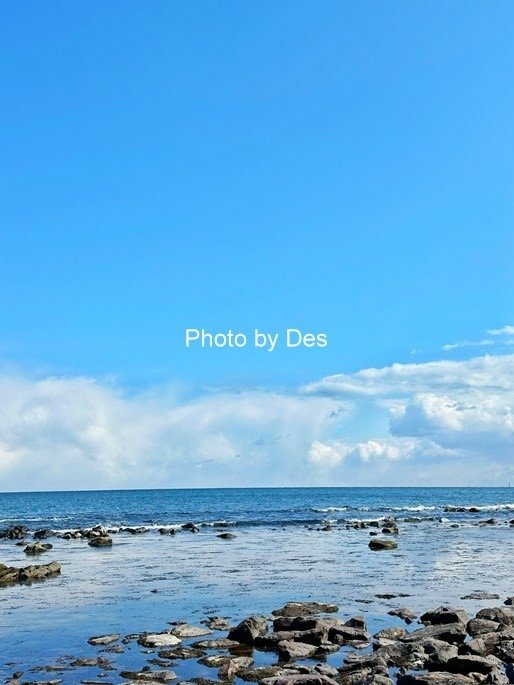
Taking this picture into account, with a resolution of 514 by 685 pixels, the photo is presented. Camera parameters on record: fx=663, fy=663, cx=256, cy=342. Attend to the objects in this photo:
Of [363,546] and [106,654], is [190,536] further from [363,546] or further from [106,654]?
[106,654]

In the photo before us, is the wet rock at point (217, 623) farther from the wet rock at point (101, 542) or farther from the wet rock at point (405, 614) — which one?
the wet rock at point (101, 542)

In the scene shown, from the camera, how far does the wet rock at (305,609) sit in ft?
70.4

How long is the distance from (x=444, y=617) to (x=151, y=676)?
31.0 ft

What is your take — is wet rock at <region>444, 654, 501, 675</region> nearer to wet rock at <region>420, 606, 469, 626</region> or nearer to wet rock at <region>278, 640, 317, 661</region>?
wet rock at <region>278, 640, 317, 661</region>

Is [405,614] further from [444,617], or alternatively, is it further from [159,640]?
[159,640]

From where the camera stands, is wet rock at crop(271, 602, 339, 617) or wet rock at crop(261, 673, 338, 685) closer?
wet rock at crop(261, 673, 338, 685)

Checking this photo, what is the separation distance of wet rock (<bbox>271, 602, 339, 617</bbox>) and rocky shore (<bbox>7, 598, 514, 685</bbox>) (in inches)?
9.1

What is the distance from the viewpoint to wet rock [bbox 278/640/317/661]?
16953 millimetres

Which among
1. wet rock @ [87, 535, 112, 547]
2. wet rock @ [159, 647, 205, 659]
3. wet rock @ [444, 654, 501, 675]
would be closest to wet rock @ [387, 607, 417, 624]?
wet rock @ [444, 654, 501, 675]

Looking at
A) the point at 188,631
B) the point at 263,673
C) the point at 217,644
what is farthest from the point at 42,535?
the point at 263,673

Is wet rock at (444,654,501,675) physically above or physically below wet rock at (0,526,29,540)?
above

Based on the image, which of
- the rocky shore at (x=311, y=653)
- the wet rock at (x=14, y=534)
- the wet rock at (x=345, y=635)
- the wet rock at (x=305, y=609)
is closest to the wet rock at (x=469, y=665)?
the rocky shore at (x=311, y=653)

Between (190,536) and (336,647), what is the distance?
43.5 meters

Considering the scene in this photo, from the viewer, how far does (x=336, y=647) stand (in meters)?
17.7
